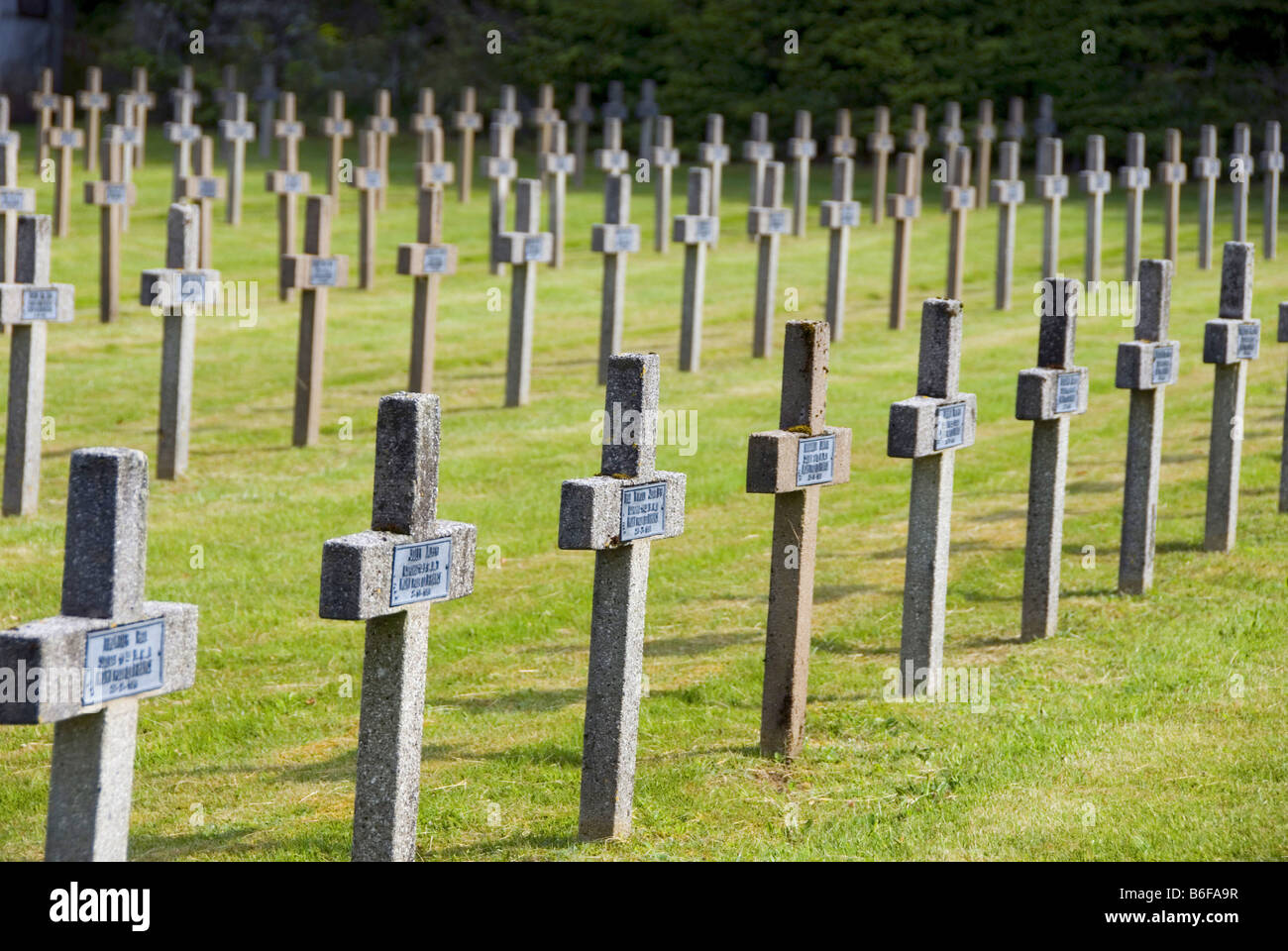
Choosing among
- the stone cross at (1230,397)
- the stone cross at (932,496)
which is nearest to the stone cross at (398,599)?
the stone cross at (932,496)

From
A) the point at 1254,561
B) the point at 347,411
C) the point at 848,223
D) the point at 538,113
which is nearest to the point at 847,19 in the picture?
the point at 538,113

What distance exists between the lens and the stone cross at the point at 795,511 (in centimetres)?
677

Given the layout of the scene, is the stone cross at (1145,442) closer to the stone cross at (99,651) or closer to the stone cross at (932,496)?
the stone cross at (932,496)

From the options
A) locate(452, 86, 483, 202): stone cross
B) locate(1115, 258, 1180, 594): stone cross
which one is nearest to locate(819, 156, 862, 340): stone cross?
locate(1115, 258, 1180, 594): stone cross

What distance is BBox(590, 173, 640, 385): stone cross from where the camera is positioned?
1543 centimetres

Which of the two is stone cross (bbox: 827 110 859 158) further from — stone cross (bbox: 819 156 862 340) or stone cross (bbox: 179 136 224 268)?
stone cross (bbox: 179 136 224 268)

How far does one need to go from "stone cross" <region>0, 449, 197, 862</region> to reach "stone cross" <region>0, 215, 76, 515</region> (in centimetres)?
704

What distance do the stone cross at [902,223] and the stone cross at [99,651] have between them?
14.4 m

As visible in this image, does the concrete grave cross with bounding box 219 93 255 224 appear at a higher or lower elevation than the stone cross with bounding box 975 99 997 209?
lower

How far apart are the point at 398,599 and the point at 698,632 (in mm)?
3871

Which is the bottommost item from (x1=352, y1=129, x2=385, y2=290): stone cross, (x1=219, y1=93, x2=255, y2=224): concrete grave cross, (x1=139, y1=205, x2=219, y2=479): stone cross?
(x1=139, y1=205, x2=219, y2=479): stone cross

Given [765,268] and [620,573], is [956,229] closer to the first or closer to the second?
[765,268]

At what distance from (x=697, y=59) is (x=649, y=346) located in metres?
19.1

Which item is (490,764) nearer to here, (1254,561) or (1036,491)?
(1036,491)
